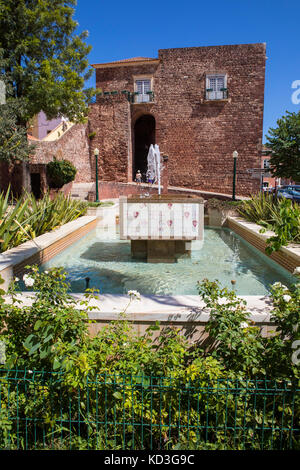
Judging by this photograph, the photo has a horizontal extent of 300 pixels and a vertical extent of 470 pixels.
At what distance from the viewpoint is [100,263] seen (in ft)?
23.2

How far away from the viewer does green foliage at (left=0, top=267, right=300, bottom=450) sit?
7.97 feet

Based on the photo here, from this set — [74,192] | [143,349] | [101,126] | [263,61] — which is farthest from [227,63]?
[143,349]

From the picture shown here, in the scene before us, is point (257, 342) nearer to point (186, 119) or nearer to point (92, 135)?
point (186, 119)

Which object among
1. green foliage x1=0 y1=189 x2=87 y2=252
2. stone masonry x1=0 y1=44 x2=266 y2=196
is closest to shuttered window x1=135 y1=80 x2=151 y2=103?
stone masonry x1=0 y1=44 x2=266 y2=196

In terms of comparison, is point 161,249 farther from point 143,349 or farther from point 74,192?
point 74,192

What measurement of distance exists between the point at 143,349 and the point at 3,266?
Answer: 2858 millimetres

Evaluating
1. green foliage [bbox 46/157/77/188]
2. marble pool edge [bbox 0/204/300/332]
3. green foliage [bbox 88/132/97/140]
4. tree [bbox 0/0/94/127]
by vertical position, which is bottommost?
marble pool edge [bbox 0/204/300/332]

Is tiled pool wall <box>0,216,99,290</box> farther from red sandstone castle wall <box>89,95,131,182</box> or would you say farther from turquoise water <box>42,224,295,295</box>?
red sandstone castle wall <box>89,95,131,182</box>

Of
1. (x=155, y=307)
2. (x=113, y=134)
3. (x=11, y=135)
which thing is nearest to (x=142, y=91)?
(x=113, y=134)

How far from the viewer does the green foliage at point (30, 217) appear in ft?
20.0

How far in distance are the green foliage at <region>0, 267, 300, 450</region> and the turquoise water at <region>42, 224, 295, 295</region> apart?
90.8 inches

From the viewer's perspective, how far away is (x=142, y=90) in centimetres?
2367

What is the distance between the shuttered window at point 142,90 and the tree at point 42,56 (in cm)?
857

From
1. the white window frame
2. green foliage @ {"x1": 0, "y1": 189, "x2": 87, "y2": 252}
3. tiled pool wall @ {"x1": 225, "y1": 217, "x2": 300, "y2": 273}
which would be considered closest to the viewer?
tiled pool wall @ {"x1": 225, "y1": 217, "x2": 300, "y2": 273}
